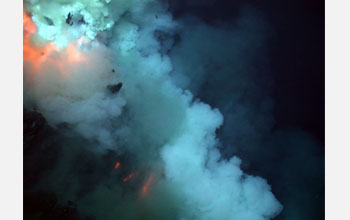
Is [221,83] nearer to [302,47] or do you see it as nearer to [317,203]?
[302,47]

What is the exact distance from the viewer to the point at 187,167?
10.5 ft

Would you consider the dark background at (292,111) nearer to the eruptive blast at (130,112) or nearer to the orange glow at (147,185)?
the eruptive blast at (130,112)

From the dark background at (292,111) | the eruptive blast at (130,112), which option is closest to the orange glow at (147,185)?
the eruptive blast at (130,112)

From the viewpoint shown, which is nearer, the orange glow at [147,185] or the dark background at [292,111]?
the orange glow at [147,185]

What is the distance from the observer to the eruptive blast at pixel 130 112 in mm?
3016

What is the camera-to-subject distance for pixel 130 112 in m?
3.14

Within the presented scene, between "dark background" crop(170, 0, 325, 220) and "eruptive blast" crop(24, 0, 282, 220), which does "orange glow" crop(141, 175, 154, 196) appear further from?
"dark background" crop(170, 0, 325, 220)

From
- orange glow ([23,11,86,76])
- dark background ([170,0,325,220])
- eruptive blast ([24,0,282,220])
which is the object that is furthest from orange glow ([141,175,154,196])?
orange glow ([23,11,86,76])

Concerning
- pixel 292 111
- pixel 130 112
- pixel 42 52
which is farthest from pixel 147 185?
pixel 292 111

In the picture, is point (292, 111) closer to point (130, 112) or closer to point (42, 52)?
point (130, 112)

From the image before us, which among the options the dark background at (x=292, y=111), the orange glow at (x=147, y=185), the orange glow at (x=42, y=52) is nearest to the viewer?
the orange glow at (x=42, y=52)

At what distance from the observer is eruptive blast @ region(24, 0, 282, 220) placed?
3.02 metres

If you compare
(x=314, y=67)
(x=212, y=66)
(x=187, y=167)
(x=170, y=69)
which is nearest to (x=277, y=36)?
(x=314, y=67)

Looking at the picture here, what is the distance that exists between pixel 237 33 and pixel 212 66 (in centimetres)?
58
